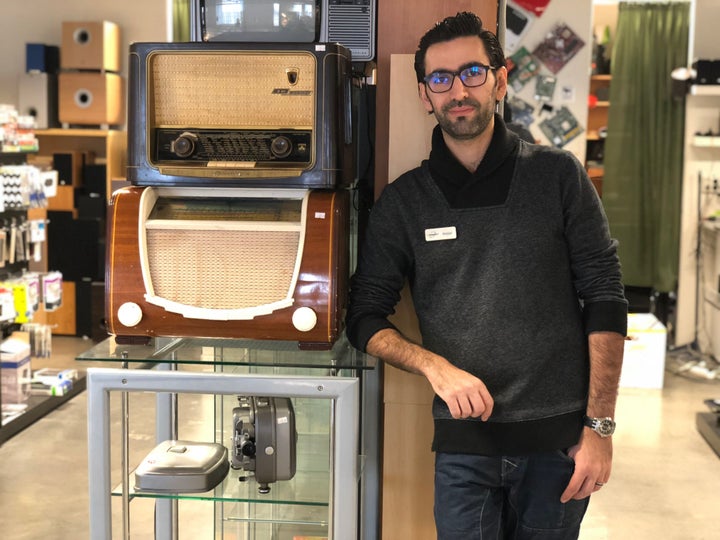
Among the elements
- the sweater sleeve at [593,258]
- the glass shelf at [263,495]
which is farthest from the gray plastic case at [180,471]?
the sweater sleeve at [593,258]

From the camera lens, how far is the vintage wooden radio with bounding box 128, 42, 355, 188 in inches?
70.8

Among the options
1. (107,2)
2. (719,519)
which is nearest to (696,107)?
(719,519)

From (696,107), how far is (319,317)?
5880 millimetres

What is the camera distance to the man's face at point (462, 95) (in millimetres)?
1701

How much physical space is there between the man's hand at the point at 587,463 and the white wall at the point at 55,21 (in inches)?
242

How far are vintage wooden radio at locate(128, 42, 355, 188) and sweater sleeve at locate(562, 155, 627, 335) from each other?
1.52ft

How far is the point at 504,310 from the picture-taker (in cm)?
168

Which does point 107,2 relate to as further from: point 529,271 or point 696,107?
point 529,271

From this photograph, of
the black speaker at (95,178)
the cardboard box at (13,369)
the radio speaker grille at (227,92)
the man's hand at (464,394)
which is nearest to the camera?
the man's hand at (464,394)

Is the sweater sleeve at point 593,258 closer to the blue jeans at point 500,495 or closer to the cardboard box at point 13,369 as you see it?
the blue jeans at point 500,495

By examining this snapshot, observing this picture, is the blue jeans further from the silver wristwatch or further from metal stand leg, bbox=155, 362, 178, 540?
metal stand leg, bbox=155, 362, 178, 540

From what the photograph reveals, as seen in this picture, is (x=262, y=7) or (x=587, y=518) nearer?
(x=262, y=7)

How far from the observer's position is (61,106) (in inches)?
275

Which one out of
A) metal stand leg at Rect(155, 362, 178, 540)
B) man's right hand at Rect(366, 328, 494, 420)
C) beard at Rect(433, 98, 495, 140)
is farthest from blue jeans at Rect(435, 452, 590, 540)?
metal stand leg at Rect(155, 362, 178, 540)
